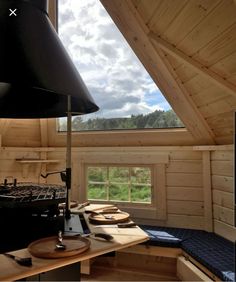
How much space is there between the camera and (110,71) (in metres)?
3.28

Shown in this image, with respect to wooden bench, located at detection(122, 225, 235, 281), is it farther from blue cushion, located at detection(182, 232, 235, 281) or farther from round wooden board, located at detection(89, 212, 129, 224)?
round wooden board, located at detection(89, 212, 129, 224)

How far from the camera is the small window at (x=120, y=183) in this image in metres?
3.37

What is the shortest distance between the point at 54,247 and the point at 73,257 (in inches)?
4.9

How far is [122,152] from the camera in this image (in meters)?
3.42

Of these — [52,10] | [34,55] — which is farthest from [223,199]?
[52,10]

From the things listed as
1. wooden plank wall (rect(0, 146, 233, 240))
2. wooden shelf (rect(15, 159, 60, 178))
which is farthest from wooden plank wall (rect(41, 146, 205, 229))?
wooden shelf (rect(15, 159, 60, 178))

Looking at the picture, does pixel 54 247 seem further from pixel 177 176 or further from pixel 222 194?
pixel 177 176

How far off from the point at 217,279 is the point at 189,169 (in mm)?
1374

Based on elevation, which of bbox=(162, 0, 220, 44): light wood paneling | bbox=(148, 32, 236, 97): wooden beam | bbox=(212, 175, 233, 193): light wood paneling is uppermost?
bbox=(162, 0, 220, 44): light wood paneling

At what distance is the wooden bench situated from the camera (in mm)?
2142

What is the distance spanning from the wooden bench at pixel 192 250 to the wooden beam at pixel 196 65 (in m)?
1.28

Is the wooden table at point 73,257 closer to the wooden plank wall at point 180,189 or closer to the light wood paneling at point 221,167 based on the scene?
the light wood paneling at point 221,167

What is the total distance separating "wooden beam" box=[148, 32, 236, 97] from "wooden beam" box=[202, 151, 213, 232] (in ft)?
3.78

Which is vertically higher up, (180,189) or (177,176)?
(177,176)
